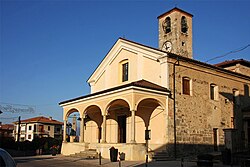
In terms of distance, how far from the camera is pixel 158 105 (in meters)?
22.2

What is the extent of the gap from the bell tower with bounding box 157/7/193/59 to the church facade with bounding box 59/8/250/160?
0.87 meters

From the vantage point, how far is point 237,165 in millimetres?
17500

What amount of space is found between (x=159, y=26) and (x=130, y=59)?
360 inches

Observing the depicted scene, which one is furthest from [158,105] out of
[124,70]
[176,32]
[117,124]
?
[176,32]

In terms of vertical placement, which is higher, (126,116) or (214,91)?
(214,91)

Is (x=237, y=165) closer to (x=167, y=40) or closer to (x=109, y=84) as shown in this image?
(x=109, y=84)

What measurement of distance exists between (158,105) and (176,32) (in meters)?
11.6

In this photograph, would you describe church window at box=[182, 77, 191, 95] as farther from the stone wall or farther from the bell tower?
the bell tower

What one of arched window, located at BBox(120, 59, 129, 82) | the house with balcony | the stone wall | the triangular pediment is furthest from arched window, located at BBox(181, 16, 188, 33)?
the house with balcony

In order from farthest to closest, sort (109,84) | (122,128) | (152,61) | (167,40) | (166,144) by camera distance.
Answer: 1. (167,40)
2. (109,84)
3. (122,128)
4. (152,61)
5. (166,144)

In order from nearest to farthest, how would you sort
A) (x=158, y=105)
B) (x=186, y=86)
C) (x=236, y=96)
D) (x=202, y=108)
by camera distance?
(x=158, y=105) < (x=186, y=86) < (x=202, y=108) < (x=236, y=96)

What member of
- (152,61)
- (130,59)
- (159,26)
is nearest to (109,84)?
(130,59)

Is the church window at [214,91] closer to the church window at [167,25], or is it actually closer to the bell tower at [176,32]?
the bell tower at [176,32]

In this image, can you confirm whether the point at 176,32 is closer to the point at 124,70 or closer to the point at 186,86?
the point at 124,70
